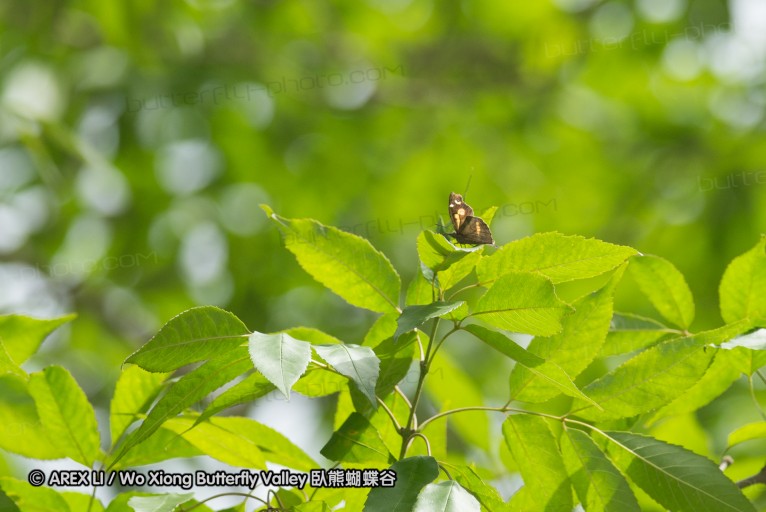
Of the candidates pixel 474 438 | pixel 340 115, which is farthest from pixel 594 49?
pixel 474 438

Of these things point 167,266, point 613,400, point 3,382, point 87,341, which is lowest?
point 87,341

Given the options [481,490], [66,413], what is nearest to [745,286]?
[481,490]

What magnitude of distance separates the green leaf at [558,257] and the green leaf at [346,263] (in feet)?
0.49

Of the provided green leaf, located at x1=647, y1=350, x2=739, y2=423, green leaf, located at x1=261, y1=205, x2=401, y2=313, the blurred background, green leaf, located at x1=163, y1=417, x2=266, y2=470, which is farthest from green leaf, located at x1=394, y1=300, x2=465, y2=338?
the blurred background

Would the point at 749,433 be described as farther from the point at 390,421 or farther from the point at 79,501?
→ the point at 79,501

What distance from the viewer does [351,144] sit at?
17.4ft

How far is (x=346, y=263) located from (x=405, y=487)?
31cm

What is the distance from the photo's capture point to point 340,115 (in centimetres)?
535

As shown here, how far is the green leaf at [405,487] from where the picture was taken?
2.89ft

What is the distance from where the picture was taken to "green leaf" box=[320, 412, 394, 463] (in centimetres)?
106

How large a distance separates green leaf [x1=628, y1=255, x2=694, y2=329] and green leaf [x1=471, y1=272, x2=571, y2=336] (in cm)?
41

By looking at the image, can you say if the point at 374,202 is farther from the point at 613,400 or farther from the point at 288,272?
the point at 613,400

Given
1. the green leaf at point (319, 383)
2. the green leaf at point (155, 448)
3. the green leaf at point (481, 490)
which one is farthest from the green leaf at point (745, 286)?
the green leaf at point (155, 448)

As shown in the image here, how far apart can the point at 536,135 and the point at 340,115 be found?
1291mm
